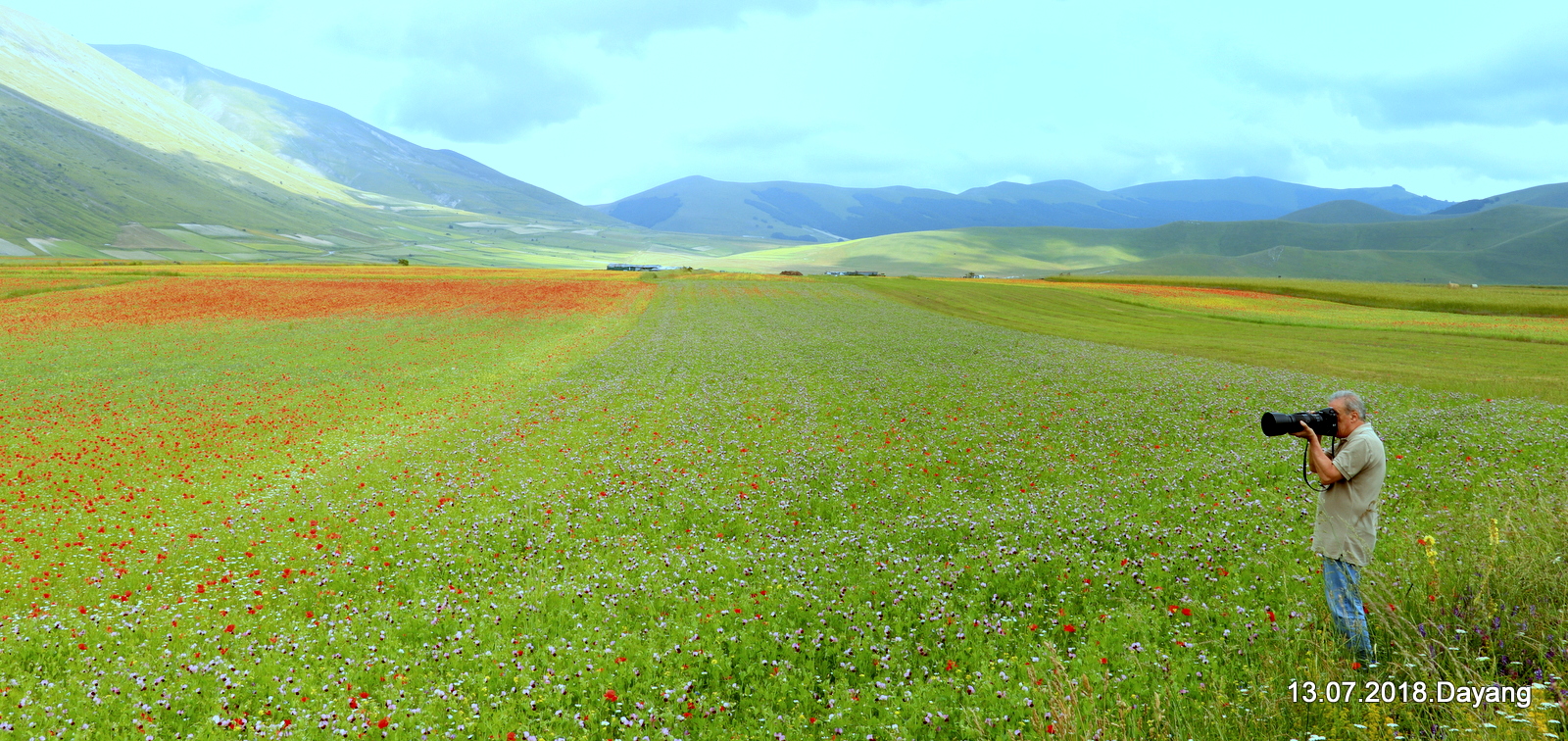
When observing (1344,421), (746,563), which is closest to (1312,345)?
(1344,421)

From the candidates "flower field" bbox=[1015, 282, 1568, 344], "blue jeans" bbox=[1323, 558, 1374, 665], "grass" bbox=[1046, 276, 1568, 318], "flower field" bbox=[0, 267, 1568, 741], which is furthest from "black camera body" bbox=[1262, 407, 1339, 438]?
"grass" bbox=[1046, 276, 1568, 318]

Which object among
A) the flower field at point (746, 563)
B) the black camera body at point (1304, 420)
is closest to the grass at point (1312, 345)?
the flower field at point (746, 563)

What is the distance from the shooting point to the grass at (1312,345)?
106 ft

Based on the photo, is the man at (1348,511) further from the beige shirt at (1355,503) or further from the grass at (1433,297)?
the grass at (1433,297)

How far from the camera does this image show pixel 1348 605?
8984mm

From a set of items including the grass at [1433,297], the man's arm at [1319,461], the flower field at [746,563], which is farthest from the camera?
the grass at [1433,297]

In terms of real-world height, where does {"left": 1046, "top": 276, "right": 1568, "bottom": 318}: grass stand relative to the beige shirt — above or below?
above

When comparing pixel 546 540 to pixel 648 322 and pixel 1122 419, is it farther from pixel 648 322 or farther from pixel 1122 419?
pixel 648 322

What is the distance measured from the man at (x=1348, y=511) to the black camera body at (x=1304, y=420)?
0.09 metres

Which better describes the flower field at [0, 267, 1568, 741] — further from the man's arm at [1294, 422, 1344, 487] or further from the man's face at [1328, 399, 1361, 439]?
the man's face at [1328, 399, 1361, 439]

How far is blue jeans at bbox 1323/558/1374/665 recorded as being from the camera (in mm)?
8703

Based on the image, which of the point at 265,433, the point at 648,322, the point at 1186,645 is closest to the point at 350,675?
the point at 1186,645

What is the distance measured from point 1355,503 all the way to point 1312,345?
47.0 metres

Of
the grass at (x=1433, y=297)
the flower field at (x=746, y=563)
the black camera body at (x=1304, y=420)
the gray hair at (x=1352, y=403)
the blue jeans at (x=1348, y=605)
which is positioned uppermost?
the grass at (x=1433, y=297)
